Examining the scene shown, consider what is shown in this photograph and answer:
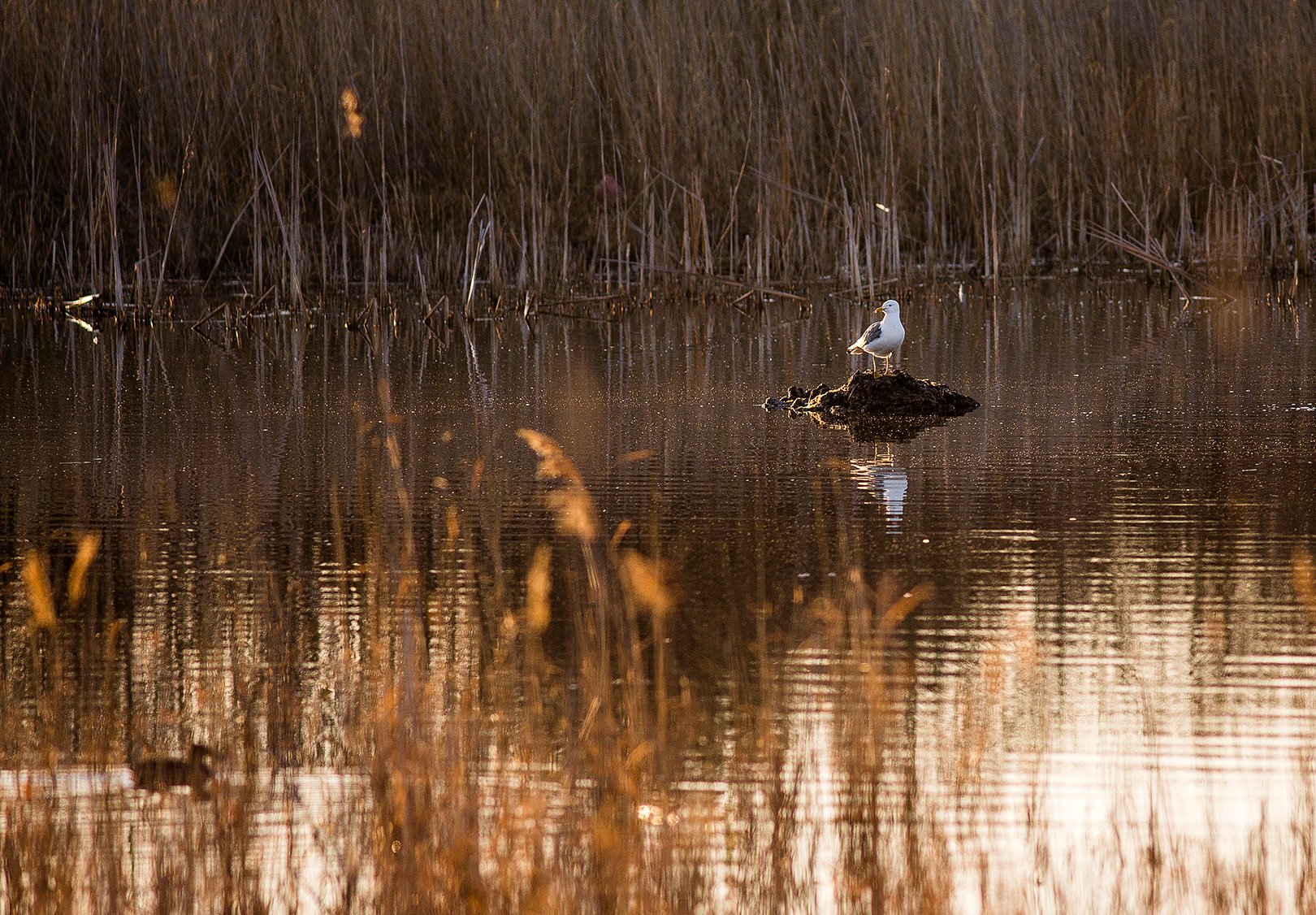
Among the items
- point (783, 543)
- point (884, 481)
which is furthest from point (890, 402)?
point (783, 543)

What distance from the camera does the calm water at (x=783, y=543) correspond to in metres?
2.85

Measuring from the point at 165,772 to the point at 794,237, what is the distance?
32.3 feet

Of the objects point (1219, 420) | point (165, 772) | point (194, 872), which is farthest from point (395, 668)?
point (1219, 420)

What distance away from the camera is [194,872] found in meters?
2.39

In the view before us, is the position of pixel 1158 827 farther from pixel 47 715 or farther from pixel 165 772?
pixel 47 715

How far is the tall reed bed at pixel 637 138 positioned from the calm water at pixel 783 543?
3306 mm

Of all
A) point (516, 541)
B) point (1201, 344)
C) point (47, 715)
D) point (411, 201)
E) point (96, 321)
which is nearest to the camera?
point (47, 715)

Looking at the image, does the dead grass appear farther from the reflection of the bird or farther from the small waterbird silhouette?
the reflection of the bird

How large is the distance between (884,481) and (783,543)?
35.2 inches

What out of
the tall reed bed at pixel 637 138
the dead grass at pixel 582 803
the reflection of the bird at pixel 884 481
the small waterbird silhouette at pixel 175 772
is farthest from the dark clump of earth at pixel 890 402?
the tall reed bed at pixel 637 138

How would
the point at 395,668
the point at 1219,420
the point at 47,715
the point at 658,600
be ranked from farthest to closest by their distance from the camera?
the point at 1219,420
the point at 395,668
the point at 47,715
the point at 658,600

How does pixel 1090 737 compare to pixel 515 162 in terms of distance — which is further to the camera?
pixel 515 162

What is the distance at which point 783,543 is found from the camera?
4.34 metres

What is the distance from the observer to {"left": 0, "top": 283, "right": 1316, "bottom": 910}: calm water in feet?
9.36
